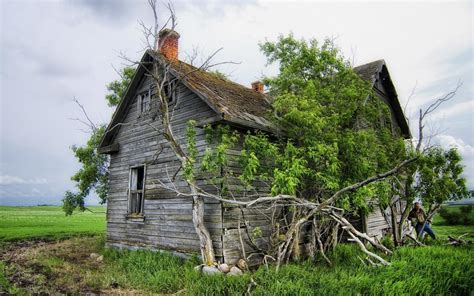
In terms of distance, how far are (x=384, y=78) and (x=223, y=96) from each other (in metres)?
10.3

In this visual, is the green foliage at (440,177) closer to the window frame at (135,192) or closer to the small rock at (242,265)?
the small rock at (242,265)

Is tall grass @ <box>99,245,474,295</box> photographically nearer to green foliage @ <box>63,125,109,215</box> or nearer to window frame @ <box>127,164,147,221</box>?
window frame @ <box>127,164,147,221</box>

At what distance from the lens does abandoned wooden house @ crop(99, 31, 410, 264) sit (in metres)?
9.22

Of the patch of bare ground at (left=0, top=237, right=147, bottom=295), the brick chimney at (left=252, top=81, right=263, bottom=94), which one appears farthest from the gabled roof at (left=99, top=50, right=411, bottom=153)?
the patch of bare ground at (left=0, top=237, right=147, bottom=295)

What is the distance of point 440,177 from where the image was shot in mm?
10734

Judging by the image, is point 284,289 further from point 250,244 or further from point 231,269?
point 250,244

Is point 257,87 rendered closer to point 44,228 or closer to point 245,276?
point 245,276

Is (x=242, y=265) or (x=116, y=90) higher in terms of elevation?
Result: (x=116, y=90)

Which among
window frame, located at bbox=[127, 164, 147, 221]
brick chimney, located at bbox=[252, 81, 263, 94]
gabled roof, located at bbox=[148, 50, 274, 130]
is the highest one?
brick chimney, located at bbox=[252, 81, 263, 94]

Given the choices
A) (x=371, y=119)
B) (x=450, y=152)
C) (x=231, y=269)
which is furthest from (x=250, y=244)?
(x=450, y=152)

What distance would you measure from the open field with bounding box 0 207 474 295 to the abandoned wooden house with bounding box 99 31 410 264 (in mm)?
863

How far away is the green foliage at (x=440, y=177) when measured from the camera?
10.5 m

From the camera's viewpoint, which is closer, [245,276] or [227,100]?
[245,276]

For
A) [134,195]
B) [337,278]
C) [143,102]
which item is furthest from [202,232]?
[143,102]
